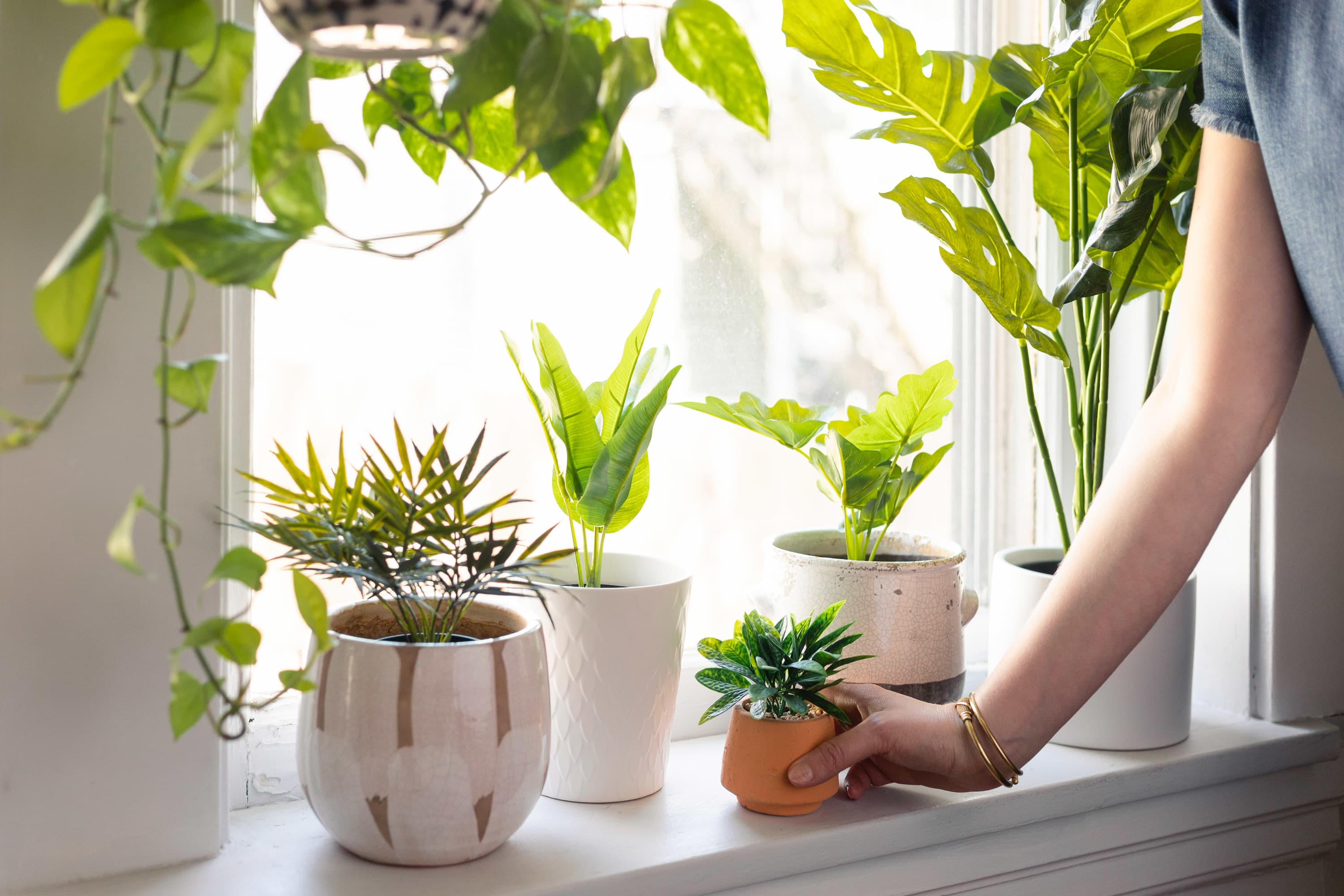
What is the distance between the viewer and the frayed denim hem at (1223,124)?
752 millimetres

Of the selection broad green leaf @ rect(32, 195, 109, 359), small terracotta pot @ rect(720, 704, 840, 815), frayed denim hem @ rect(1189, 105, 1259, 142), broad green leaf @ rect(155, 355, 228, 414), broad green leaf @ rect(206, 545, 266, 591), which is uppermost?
frayed denim hem @ rect(1189, 105, 1259, 142)

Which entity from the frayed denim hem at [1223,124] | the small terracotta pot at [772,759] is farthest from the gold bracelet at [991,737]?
the frayed denim hem at [1223,124]

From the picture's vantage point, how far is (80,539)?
2.17 feet

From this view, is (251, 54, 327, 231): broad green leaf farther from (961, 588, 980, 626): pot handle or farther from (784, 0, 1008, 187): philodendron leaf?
(961, 588, 980, 626): pot handle

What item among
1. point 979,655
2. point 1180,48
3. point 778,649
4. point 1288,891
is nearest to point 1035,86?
point 1180,48

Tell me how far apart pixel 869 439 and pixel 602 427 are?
0.24 metres

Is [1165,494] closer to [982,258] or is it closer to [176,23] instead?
[982,258]

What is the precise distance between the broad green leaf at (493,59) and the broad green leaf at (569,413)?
0.34 m

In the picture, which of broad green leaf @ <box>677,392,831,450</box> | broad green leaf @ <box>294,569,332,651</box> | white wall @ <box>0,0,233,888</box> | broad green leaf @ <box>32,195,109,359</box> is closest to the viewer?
broad green leaf @ <box>32,195,109,359</box>

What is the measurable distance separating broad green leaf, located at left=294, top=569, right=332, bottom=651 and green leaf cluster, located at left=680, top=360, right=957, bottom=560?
45 cm

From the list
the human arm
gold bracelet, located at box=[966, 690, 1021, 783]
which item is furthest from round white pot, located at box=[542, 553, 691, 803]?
gold bracelet, located at box=[966, 690, 1021, 783]

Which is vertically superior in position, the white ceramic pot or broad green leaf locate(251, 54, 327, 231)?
broad green leaf locate(251, 54, 327, 231)

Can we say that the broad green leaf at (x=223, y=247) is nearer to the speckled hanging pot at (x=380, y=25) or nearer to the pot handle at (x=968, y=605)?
the speckled hanging pot at (x=380, y=25)

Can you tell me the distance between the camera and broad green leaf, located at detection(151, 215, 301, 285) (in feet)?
1.29
